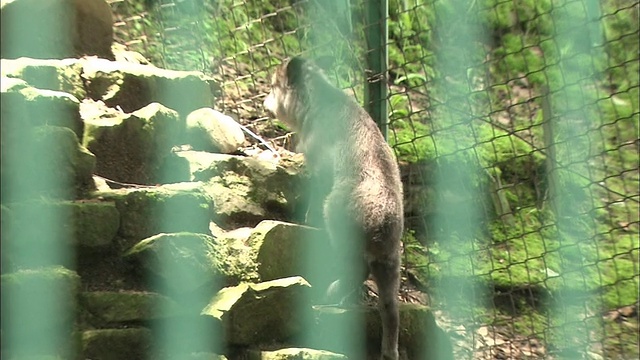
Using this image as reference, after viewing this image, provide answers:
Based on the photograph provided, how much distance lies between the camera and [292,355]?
259 cm

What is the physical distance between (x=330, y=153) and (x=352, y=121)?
0.18 metres

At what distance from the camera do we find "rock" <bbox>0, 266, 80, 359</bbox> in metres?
2.01

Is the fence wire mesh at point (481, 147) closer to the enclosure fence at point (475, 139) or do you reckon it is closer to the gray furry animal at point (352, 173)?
the enclosure fence at point (475, 139)

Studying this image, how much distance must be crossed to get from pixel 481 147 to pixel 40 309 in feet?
8.84

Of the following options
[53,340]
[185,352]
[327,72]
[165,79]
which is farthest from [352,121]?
[53,340]

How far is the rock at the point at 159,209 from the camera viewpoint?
8.22 ft

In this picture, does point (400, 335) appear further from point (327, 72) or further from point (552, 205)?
Answer: point (327, 72)

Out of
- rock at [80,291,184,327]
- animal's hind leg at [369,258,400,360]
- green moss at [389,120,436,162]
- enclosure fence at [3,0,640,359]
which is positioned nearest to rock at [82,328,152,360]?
rock at [80,291,184,327]

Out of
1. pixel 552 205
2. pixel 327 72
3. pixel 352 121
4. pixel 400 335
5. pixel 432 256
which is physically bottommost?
pixel 400 335

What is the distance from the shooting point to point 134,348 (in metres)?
2.30

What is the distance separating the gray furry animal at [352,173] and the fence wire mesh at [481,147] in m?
0.20

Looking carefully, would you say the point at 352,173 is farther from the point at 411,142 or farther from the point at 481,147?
the point at 481,147

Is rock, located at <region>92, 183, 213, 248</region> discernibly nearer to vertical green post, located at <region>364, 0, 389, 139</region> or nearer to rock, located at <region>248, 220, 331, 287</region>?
rock, located at <region>248, 220, 331, 287</region>

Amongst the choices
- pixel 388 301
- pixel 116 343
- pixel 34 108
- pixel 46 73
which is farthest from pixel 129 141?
pixel 388 301
